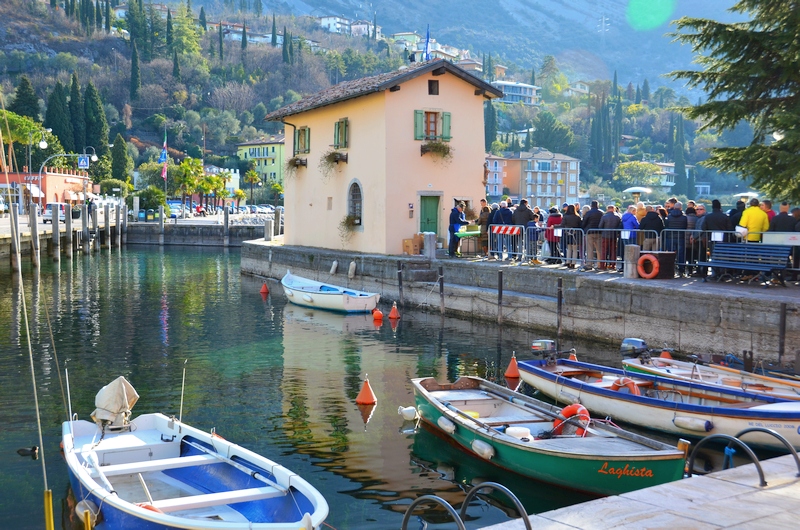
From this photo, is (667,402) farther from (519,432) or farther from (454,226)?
(454,226)

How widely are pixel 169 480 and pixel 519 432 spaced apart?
14.8ft

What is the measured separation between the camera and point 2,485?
10859 mm

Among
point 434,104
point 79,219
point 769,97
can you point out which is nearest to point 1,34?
point 79,219

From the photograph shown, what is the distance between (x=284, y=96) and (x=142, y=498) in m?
172

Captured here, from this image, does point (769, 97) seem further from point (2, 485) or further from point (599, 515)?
point (2, 485)

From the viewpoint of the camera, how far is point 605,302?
2056 cm

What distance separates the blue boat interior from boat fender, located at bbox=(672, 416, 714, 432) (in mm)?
6509

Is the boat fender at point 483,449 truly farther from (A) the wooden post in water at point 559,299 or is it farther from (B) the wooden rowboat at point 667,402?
(A) the wooden post in water at point 559,299

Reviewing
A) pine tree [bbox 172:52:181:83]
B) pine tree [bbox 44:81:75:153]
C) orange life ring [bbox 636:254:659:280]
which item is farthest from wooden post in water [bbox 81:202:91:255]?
pine tree [bbox 172:52:181:83]

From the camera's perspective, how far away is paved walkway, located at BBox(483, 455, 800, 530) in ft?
23.2

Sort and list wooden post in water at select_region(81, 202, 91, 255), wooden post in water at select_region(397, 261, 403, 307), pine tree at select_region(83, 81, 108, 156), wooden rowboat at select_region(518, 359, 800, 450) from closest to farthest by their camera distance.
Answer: wooden rowboat at select_region(518, 359, 800, 450) → wooden post in water at select_region(397, 261, 403, 307) → wooden post in water at select_region(81, 202, 91, 255) → pine tree at select_region(83, 81, 108, 156)

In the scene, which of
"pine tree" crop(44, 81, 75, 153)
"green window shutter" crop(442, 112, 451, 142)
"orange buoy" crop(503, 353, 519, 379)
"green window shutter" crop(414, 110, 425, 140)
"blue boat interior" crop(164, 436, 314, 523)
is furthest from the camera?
"pine tree" crop(44, 81, 75, 153)

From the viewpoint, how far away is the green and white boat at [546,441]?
9797 mm

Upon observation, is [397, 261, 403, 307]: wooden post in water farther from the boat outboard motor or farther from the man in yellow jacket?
the boat outboard motor
